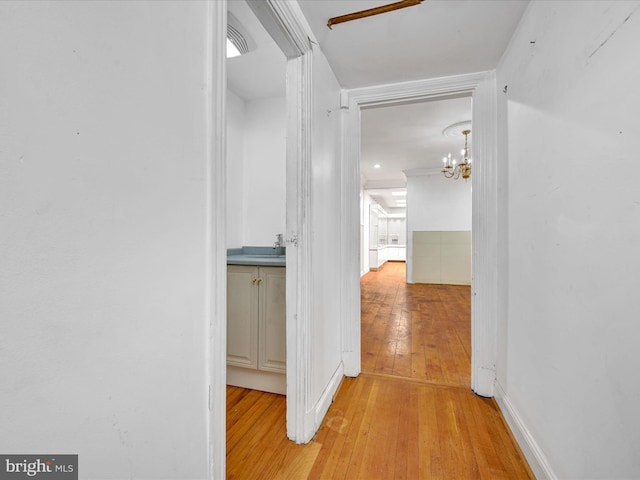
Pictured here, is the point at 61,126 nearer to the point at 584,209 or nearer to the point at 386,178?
the point at 584,209

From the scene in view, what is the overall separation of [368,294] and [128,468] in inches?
187

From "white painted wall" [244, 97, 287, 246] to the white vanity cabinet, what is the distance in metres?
0.68

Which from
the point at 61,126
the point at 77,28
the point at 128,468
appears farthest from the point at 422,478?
the point at 77,28

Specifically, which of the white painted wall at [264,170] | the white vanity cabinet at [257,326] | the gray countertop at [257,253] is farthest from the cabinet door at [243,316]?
the white painted wall at [264,170]

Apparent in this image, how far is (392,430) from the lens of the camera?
154 centimetres

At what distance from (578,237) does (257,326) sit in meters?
1.75

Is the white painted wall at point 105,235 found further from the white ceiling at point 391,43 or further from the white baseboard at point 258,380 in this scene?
the white baseboard at point 258,380

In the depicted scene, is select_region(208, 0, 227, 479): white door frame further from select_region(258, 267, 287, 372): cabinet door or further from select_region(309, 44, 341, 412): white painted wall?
select_region(258, 267, 287, 372): cabinet door

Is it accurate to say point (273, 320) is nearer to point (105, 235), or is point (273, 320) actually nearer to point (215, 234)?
point (215, 234)

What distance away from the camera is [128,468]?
21.9 inches

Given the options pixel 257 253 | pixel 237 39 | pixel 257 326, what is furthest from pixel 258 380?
pixel 237 39

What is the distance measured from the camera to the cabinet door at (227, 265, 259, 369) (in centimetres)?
191

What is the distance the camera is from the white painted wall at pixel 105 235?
405 mm

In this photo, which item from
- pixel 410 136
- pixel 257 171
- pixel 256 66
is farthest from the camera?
pixel 410 136
